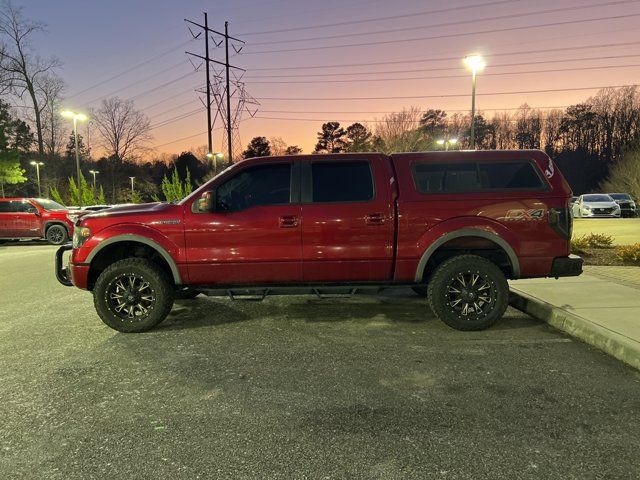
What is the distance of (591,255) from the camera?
32.6 feet

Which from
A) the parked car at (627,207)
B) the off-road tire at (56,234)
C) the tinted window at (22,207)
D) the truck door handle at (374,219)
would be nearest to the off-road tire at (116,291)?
the truck door handle at (374,219)

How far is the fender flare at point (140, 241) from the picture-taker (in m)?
5.27

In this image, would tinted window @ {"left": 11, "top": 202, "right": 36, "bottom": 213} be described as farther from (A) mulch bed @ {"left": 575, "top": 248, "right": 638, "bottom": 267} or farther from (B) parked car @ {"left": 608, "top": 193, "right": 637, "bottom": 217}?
(B) parked car @ {"left": 608, "top": 193, "right": 637, "bottom": 217}

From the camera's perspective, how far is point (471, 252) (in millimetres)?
5535

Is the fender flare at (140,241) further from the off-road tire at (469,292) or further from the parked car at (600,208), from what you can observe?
the parked car at (600,208)

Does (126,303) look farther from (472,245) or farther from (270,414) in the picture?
(472,245)

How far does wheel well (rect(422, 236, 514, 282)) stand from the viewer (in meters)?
5.41

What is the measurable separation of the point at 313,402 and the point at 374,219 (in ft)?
7.88

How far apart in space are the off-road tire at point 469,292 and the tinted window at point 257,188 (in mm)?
2039

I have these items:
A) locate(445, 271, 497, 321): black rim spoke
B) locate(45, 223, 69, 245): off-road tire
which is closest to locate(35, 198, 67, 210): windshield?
locate(45, 223, 69, 245): off-road tire

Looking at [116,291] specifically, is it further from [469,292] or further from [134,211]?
[469,292]

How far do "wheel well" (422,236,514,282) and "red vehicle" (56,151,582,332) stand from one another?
3 centimetres

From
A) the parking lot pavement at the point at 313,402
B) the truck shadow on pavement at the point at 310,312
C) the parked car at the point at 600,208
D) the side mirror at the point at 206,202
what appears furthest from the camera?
the parked car at the point at 600,208

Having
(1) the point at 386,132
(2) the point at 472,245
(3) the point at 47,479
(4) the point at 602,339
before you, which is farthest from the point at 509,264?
(1) the point at 386,132
